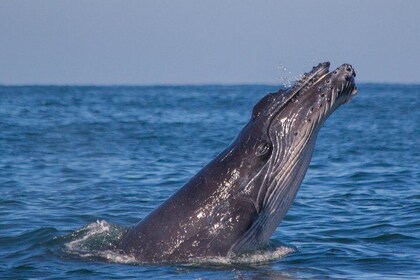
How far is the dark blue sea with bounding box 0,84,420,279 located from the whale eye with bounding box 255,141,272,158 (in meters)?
1.28

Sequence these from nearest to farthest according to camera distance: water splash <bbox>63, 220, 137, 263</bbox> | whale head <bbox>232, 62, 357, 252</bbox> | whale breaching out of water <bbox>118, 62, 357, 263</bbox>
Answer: whale breaching out of water <bbox>118, 62, 357, 263</bbox>
whale head <bbox>232, 62, 357, 252</bbox>
water splash <bbox>63, 220, 137, 263</bbox>

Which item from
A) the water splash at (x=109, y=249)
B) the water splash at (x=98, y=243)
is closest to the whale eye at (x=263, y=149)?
the water splash at (x=109, y=249)

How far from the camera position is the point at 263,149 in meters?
13.0

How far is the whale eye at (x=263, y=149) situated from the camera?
1294cm

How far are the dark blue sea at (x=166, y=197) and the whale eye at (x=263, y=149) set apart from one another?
1.28 m

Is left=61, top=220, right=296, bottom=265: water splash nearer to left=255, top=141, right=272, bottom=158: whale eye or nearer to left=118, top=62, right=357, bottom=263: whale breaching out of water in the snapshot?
left=118, top=62, right=357, bottom=263: whale breaching out of water

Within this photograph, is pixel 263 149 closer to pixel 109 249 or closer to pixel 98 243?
pixel 109 249

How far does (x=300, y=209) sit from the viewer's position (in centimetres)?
1811

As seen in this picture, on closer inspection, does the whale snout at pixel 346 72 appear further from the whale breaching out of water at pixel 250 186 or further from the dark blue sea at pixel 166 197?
the dark blue sea at pixel 166 197

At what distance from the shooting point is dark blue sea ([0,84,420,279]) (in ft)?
42.4

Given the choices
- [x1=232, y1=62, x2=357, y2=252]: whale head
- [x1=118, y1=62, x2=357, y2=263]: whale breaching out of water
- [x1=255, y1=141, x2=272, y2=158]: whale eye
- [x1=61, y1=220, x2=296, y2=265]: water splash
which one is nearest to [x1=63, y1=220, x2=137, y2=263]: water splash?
[x1=61, y1=220, x2=296, y2=265]: water splash

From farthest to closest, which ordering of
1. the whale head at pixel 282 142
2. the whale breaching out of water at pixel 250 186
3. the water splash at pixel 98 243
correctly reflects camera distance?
the water splash at pixel 98 243, the whale head at pixel 282 142, the whale breaching out of water at pixel 250 186

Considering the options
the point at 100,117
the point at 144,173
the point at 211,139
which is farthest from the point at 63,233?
the point at 100,117

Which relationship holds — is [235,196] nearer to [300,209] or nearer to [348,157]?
[300,209]
